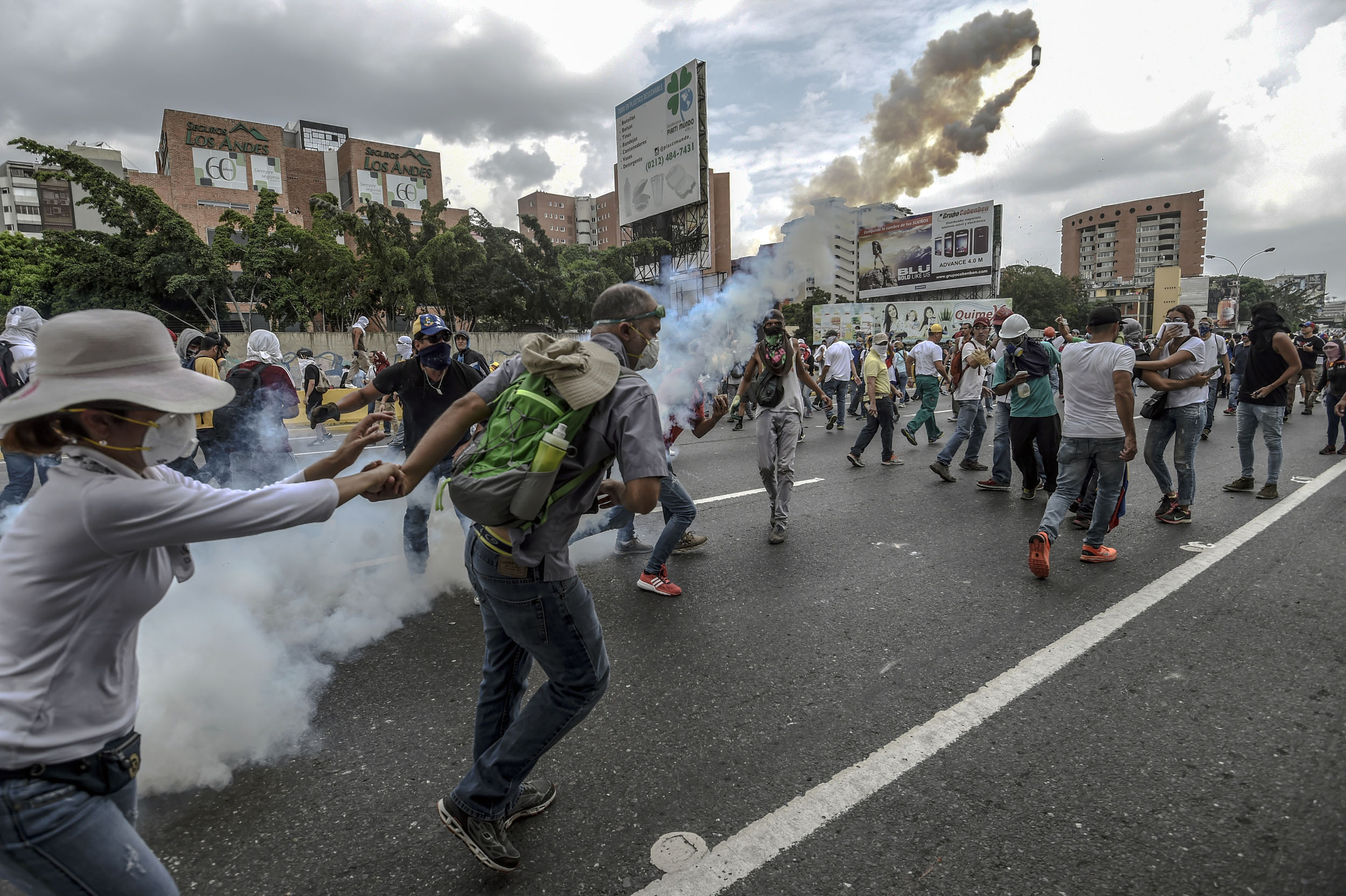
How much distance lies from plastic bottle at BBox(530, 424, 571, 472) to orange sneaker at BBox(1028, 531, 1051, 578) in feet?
12.9

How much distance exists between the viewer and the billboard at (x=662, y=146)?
135 ft

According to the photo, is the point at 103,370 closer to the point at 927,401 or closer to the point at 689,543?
the point at 689,543

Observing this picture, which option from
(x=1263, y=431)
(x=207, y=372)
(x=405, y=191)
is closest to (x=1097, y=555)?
(x=1263, y=431)

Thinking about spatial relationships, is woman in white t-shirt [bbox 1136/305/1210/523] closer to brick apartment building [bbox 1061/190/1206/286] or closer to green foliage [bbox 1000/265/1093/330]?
green foliage [bbox 1000/265/1093/330]

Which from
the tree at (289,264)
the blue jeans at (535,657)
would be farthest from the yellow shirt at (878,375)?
the tree at (289,264)

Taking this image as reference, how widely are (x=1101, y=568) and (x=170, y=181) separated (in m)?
68.2

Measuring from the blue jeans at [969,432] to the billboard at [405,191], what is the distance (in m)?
70.4

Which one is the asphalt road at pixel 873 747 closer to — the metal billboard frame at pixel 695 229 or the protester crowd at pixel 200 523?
the protester crowd at pixel 200 523

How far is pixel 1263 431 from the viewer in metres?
7.00

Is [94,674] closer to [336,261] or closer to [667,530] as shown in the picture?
[667,530]

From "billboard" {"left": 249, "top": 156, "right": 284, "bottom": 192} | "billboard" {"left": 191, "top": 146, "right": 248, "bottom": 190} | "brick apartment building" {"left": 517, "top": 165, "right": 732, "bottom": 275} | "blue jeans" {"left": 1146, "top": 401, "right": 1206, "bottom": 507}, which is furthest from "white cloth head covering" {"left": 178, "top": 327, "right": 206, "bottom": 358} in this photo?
"brick apartment building" {"left": 517, "top": 165, "right": 732, "bottom": 275}

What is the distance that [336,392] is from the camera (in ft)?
48.3

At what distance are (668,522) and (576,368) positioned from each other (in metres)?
2.96

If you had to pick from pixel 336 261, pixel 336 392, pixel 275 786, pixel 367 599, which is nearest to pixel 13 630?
pixel 275 786
